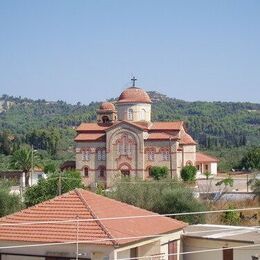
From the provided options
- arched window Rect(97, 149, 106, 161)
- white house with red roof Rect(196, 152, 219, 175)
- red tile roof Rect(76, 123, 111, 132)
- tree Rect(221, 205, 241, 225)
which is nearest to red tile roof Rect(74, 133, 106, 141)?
red tile roof Rect(76, 123, 111, 132)

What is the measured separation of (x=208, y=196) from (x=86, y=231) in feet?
84.5

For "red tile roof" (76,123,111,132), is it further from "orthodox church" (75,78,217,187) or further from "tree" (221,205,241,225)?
"tree" (221,205,241,225)

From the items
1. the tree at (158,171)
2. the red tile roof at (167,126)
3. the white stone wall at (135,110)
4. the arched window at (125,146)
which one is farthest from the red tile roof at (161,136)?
the white stone wall at (135,110)

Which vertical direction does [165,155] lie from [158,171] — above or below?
above

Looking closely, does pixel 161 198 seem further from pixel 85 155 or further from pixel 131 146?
pixel 85 155

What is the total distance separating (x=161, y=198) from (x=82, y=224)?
15.7 metres

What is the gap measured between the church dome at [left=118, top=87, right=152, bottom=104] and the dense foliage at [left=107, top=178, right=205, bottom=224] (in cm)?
2592

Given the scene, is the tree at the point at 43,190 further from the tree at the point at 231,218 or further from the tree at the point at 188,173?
the tree at the point at 188,173

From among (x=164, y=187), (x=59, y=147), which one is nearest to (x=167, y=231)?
(x=164, y=187)

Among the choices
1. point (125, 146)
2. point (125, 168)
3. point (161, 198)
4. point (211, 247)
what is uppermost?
point (125, 146)

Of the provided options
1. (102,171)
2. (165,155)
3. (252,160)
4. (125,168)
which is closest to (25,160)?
(102,171)

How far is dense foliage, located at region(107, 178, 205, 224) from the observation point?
29984 millimetres

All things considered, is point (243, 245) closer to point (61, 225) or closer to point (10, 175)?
point (61, 225)

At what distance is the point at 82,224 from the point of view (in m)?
15.7
